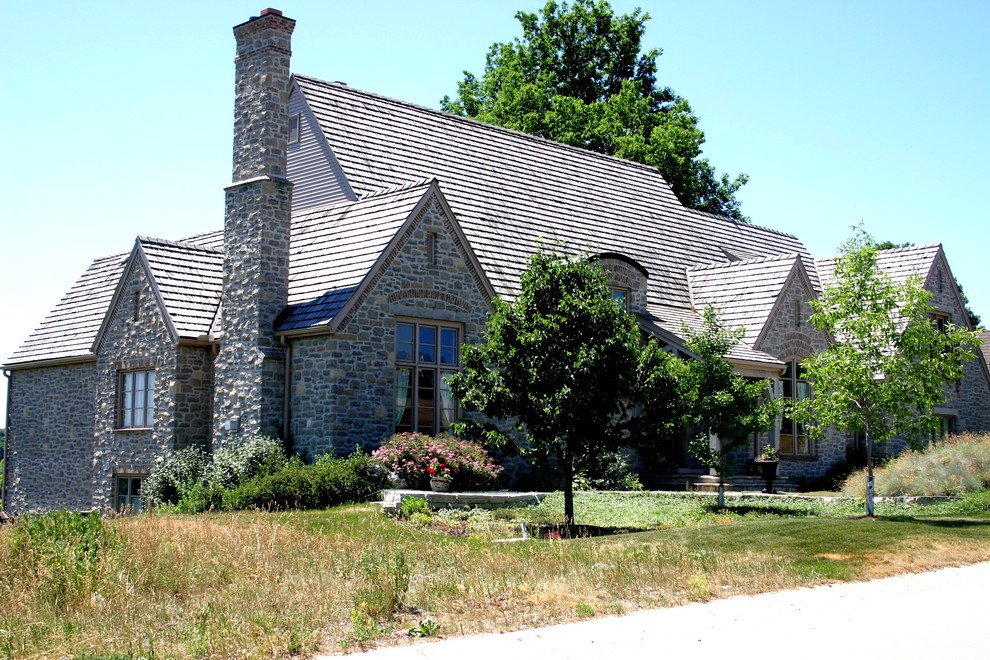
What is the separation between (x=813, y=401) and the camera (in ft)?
72.7

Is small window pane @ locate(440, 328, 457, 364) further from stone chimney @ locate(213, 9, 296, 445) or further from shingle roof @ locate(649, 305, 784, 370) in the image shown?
shingle roof @ locate(649, 305, 784, 370)

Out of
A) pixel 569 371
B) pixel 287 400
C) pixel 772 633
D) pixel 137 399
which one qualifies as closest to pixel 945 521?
pixel 569 371

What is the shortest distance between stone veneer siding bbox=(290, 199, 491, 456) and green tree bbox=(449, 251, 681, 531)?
3034mm

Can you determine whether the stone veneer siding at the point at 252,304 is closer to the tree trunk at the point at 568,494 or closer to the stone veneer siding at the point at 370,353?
the stone veneer siding at the point at 370,353

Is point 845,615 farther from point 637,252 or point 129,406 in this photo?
point 637,252

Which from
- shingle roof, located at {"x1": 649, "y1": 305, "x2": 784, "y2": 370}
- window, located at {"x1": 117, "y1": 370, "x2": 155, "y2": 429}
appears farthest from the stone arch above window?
window, located at {"x1": 117, "y1": 370, "x2": 155, "y2": 429}

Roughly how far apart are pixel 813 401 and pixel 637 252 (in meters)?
12.7

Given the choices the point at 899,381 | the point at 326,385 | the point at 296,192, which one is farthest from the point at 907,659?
the point at 296,192

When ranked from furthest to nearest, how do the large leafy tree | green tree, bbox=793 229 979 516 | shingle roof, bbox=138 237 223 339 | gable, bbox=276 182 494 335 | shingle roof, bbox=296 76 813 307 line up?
1. the large leafy tree
2. shingle roof, bbox=296 76 813 307
3. shingle roof, bbox=138 237 223 339
4. gable, bbox=276 182 494 335
5. green tree, bbox=793 229 979 516

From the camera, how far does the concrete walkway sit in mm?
9430

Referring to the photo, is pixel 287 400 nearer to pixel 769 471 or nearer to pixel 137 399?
pixel 137 399

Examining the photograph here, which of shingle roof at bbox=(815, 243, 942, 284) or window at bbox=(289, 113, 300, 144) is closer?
window at bbox=(289, 113, 300, 144)

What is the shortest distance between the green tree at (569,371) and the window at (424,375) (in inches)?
135

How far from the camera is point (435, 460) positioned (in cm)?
2211
